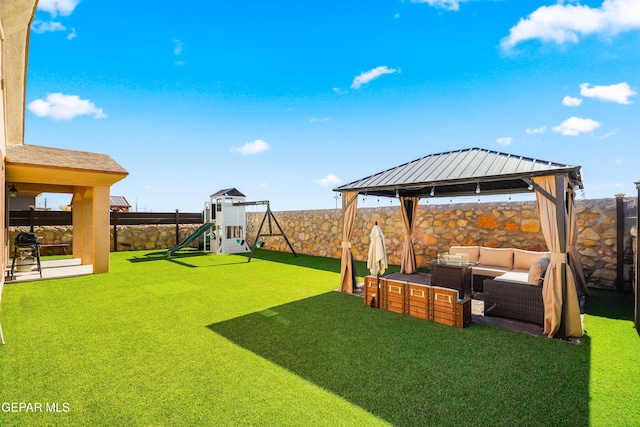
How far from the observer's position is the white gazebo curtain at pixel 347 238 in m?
7.10

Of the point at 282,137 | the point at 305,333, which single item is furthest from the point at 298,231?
the point at 305,333

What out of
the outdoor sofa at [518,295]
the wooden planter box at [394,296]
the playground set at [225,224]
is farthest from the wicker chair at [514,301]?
the playground set at [225,224]

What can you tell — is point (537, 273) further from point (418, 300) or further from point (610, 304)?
point (610, 304)

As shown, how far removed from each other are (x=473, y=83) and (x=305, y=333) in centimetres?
781

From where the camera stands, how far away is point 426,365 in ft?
11.6

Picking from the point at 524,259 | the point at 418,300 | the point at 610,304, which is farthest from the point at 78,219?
the point at 610,304

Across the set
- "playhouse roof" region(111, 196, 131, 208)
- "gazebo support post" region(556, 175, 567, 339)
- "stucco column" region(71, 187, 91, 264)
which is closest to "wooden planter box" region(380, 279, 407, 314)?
"gazebo support post" region(556, 175, 567, 339)

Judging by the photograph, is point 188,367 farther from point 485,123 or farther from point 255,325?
point 485,123

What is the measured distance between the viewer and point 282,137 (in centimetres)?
1566

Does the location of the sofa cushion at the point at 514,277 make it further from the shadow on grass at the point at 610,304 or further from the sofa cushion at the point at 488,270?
the shadow on grass at the point at 610,304

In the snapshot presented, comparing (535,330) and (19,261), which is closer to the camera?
(535,330)

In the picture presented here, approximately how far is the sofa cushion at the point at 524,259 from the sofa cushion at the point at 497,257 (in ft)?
0.34

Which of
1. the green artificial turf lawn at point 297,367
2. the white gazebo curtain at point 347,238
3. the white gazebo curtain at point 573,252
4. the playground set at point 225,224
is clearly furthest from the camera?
the playground set at point 225,224

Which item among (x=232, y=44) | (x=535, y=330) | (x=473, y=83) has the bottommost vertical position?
(x=535, y=330)
